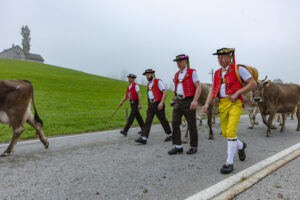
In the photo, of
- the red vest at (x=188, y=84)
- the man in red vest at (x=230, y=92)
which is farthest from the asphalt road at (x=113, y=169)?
the red vest at (x=188, y=84)

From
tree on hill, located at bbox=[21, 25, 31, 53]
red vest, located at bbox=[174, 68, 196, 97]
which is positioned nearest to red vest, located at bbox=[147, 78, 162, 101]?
red vest, located at bbox=[174, 68, 196, 97]

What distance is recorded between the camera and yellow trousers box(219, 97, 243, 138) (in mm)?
3928

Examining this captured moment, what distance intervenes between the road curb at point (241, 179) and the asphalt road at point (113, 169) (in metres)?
0.16

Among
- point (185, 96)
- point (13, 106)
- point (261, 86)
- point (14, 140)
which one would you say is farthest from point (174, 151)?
point (261, 86)

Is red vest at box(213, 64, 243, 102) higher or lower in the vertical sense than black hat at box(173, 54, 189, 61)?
lower

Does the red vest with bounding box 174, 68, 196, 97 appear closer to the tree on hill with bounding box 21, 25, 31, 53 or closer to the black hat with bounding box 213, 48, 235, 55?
the black hat with bounding box 213, 48, 235, 55

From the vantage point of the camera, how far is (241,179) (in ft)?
11.0

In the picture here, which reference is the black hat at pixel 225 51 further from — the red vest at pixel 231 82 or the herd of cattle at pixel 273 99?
the herd of cattle at pixel 273 99

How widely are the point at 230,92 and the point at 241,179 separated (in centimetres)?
150

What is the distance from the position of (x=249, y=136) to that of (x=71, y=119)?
8148mm

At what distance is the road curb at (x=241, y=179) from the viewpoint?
285 centimetres

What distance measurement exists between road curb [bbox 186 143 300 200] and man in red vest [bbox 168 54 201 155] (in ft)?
5.04

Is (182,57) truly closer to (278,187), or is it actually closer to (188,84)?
(188,84)

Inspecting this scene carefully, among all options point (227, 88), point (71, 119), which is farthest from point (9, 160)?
point (71, 119)
